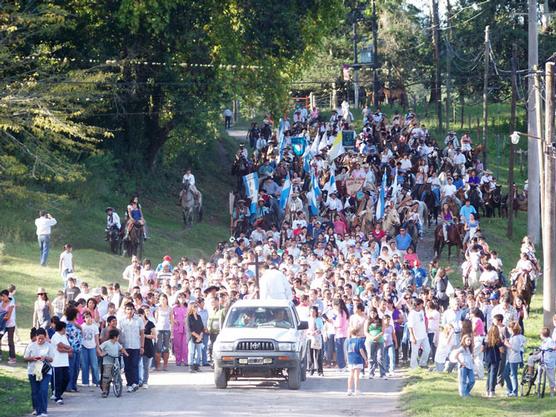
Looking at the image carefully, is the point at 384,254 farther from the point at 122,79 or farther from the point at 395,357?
the point at 122,79

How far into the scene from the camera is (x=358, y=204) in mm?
43906

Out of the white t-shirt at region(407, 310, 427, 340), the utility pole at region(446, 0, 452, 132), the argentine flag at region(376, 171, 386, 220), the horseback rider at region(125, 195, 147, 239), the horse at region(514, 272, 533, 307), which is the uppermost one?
the utility pole at region(446, 0, 452, 132)

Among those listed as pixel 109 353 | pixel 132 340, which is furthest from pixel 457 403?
pixel 109 353

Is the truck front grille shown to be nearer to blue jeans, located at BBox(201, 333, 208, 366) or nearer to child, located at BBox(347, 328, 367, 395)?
child, located at BBox(347, 328, 367, 395)

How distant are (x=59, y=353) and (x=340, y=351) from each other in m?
7.27

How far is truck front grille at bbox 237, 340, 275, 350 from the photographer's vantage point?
24031mm

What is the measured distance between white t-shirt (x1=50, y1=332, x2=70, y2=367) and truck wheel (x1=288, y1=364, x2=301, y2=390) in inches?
164

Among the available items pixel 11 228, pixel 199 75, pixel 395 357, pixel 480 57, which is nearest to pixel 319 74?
pixel 480 57

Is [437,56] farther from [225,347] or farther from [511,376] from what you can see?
[225,347]

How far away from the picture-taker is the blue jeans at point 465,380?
23.3 meters

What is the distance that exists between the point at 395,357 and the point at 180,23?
72.5 ft

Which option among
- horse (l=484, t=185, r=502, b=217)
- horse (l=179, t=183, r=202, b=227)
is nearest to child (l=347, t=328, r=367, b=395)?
horse (l=179, t=183, r=202, b=227)

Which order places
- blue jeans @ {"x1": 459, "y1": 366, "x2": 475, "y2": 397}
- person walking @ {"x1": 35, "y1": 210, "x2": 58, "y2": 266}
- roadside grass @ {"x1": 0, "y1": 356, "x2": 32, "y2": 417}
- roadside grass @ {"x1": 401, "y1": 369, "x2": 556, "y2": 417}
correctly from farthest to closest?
person walking @ {"x1": 35, "y1": 210, "x2": 58, "y2": 266}
blue jeans @ {"x1": 459, "y1": 366, "x2": 475, "y2": 397}
roadside grass @ {"x1": 0, "y1": 356, "x2": 32, "y2": 417}
roadside grass @ {"x1": 401, "y1": 369, "x2": 556, "y2": 417}

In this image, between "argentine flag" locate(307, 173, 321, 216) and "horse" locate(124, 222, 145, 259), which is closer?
"horse" locate(124, 222, 145, 259)
